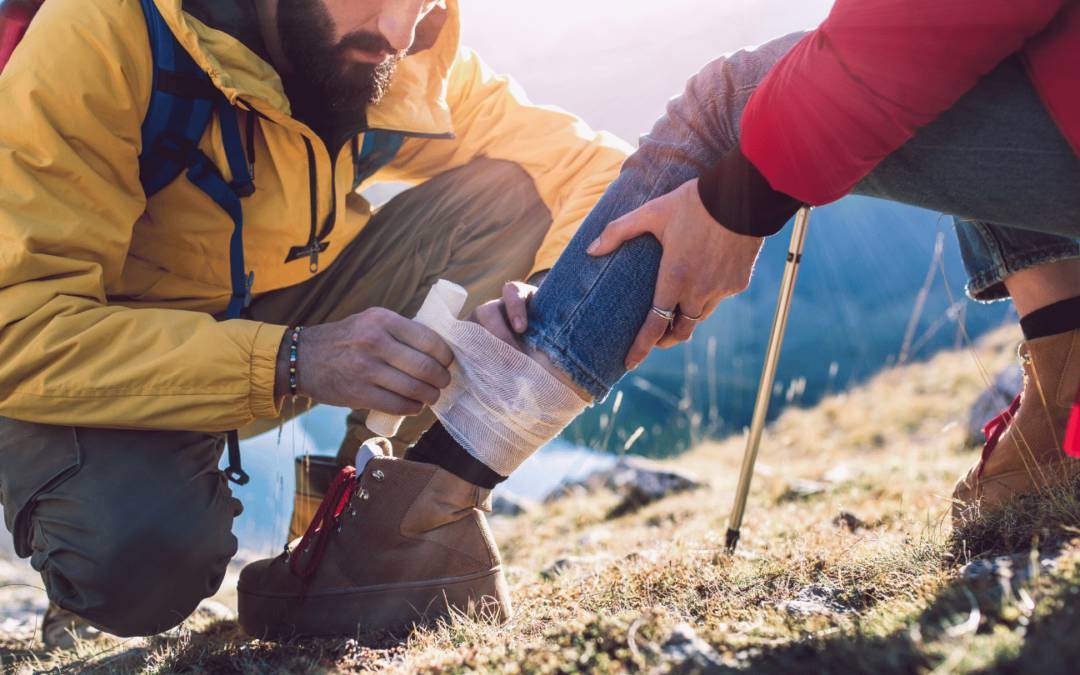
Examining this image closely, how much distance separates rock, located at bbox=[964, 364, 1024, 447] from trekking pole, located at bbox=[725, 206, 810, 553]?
2.75 m

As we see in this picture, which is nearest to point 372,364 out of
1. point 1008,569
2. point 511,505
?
point 1008,569

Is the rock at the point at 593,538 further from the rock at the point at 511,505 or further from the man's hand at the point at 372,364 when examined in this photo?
the man's hand at the point at 372,364

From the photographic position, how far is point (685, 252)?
4.44 feet

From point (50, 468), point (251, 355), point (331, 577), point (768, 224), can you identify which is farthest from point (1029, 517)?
point (50, 468)

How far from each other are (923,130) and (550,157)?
1.78 meters

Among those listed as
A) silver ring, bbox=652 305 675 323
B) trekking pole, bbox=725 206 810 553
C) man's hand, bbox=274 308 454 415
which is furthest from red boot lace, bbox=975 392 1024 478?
man's hand, bbox=274 308 454 415

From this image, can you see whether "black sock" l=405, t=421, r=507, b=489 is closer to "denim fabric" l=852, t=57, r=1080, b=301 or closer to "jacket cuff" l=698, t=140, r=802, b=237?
"jacket cuff" l=698, t=140, r=802, b=237

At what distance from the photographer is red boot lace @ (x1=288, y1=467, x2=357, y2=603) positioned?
1.66 m

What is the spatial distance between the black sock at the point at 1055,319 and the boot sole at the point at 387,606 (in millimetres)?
1619

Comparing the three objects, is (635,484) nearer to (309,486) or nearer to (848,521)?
(848,521)

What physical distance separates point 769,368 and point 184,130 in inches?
80.3

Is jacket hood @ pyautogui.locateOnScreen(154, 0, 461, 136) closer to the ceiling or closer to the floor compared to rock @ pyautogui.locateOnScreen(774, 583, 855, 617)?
closer to the ceiling

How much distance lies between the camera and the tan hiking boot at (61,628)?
2.40 m

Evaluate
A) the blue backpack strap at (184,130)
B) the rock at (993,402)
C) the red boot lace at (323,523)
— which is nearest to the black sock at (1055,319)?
the red boot lace at (323,523)
